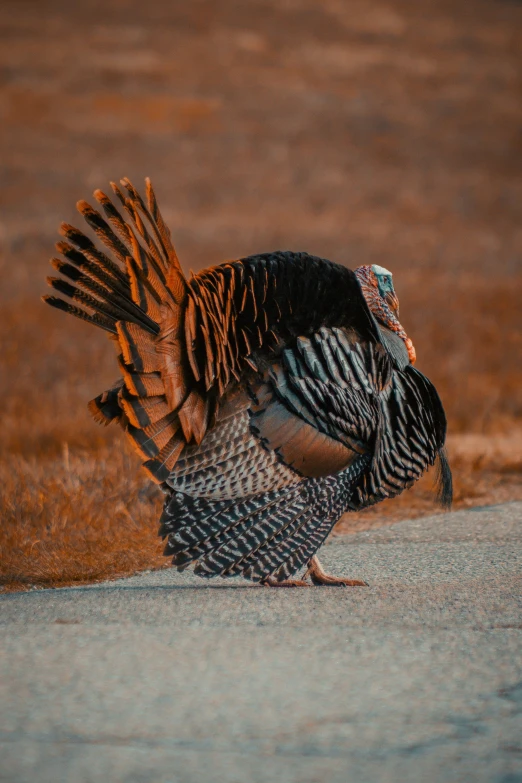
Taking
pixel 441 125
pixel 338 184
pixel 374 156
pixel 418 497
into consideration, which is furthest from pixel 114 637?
pixel 441 125

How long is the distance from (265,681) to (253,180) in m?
27.7

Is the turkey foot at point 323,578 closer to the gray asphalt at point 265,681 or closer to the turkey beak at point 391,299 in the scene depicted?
the gray asphalt at point 265,681

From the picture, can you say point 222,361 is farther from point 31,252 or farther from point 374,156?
point 374,156

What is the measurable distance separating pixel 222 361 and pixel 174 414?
0.34 metres

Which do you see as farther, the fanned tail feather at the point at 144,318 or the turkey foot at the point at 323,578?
the turkey foot at the point at 323,578

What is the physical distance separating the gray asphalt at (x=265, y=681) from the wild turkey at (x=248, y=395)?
0.33 meters

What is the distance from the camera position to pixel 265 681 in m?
4.40

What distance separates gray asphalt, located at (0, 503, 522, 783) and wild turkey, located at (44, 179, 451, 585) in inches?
13.1

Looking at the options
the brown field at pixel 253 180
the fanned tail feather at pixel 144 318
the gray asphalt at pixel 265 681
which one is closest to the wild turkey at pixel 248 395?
the fanned tail feather at pixel 144 318

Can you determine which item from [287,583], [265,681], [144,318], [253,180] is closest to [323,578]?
[287,583]

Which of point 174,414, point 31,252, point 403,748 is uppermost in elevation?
point 31,252

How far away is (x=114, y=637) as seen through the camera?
498 centimetres

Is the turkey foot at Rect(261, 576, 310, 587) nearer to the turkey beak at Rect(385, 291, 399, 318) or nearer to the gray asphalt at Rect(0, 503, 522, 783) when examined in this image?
the gray asphalt at Rect(0, 503, 522, 783)

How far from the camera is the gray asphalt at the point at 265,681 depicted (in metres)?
3.69
